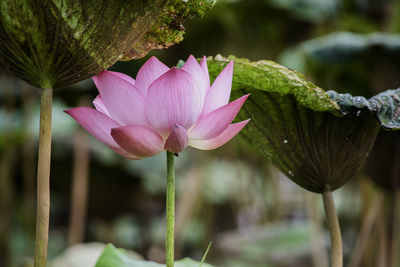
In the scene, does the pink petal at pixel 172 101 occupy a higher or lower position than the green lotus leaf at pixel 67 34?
lower

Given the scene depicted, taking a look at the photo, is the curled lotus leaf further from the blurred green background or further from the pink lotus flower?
the blurred green background

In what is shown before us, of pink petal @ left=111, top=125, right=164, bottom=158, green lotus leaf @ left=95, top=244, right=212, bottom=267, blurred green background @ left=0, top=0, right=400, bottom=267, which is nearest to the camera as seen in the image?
pink petal @ left=111, top=125, right=164, bottom=158

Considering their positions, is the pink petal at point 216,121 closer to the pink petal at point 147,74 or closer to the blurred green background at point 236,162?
the pink petal at point 147,74

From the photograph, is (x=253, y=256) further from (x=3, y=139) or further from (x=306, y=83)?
(x=306, y=83)

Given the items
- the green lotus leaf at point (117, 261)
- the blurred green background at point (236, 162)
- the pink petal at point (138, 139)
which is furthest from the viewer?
the blurred green background at point (236, 162)

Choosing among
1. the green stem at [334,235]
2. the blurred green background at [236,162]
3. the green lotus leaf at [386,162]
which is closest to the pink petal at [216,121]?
the green stem at [334,235]

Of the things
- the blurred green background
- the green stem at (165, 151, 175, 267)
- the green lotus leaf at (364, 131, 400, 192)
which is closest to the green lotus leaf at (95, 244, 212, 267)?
the green stem at (165, 151, 175, 267)

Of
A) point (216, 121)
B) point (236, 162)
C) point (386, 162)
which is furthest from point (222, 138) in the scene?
point (236, 162)
